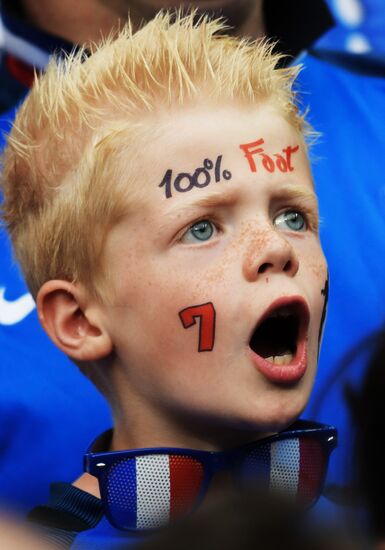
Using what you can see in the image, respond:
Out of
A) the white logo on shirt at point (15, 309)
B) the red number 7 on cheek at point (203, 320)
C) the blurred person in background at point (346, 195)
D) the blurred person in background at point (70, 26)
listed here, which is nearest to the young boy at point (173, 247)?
the red number 7 on cheek at point (203, 320)

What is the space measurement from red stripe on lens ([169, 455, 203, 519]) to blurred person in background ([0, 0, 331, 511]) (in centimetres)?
47

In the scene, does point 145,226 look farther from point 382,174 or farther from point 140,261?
point 382,174

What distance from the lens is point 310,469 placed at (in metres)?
1.48

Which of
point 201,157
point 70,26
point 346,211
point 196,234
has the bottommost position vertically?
point 196,234

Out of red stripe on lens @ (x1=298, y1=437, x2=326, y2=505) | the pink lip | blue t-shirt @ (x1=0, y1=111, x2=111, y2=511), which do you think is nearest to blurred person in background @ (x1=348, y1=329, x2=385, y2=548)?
red stripe on lens @ (x1=298, y1=437, x2=326, y2=505)

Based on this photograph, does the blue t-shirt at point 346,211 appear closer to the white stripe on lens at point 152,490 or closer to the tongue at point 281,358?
the tongue at point 281,358

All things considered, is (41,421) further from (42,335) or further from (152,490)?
(152,490)

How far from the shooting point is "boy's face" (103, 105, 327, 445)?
1.38m

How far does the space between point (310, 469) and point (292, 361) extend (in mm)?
170

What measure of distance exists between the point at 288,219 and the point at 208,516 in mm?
756

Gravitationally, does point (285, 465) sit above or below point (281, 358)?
below

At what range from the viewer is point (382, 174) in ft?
7.32

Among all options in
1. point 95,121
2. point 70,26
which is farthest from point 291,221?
point 70,26

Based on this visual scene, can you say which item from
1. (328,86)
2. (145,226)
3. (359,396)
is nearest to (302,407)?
(359,396)
